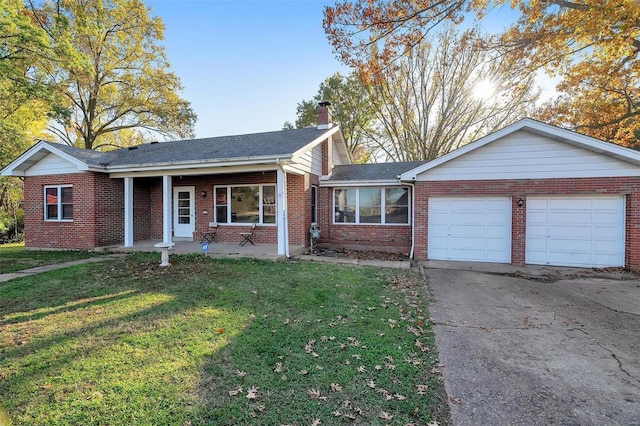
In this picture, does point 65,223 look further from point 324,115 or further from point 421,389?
point 421,389

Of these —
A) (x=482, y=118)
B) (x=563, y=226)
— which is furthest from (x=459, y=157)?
(x=482, y=118)

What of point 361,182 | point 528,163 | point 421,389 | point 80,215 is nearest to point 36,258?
point 80,215

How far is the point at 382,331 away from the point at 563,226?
26.2 ft

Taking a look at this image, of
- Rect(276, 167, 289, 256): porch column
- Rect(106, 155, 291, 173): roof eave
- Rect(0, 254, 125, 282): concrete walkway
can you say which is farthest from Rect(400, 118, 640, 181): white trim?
Rect(0, 254, 125, 282): concrete walkway

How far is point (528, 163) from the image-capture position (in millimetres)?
9094

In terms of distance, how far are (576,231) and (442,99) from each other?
43.0 feet

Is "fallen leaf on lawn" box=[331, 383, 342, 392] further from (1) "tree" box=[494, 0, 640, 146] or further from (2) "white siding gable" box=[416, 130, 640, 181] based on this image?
(2) "white siding gable" box=[416, 130, 640, 181]

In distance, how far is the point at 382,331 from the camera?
14.2 feet

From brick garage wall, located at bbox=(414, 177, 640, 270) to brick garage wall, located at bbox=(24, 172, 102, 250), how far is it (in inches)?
453

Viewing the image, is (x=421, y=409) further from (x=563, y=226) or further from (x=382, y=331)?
(x=563, y=226)

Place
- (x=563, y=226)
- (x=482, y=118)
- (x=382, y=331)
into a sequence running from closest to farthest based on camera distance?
(x=382, y=331) → (x=563, y=226) → (x=482, y=118)

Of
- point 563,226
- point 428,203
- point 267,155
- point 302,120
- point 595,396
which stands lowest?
point 595,396

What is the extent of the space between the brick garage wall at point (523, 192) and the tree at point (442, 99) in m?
9.30

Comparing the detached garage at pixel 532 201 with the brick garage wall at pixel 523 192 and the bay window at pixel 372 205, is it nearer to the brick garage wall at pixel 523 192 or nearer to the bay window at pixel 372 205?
the brick garage wall at pixel 523 192
